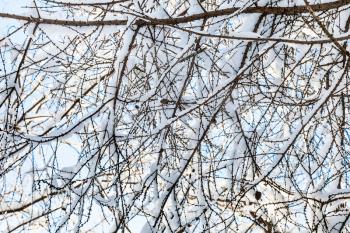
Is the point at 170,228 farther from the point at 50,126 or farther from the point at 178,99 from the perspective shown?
the point at 50,126

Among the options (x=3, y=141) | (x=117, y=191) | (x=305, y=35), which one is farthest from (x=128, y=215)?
(x=305, y=35)

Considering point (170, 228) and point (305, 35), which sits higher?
point (305, 35)

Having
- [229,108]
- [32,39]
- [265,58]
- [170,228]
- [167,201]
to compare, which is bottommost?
[170,228]

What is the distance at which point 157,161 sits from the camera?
10.7 feet

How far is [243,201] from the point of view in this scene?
3.54 meters

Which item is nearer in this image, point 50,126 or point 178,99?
point 178,99

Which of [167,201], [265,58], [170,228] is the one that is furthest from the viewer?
[265,58]

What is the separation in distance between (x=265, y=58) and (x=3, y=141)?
1.72 meters

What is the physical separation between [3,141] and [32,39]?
28.1 inches

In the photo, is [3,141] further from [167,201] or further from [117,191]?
[167,201]

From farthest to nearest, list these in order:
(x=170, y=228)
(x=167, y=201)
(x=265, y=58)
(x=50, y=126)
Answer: (x=50, y=126), (x=265, y=58), (x=167, y=201), (x=170, y=228)

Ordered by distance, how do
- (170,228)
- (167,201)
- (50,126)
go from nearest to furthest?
1. (170,228)
2. (167,201)
3. (50,126)

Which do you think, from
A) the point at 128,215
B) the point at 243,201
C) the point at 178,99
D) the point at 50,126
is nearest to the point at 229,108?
the point at 178,99

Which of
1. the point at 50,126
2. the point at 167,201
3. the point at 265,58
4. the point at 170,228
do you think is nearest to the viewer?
the point at 170,228
